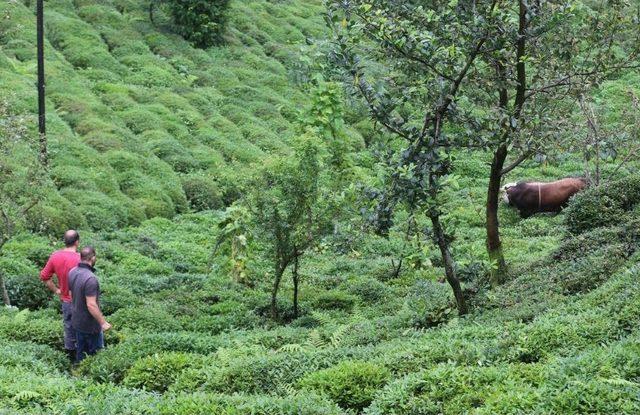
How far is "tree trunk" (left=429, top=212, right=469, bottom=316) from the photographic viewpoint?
1242 cm

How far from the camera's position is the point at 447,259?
12.7 meters

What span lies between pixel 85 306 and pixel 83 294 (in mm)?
186

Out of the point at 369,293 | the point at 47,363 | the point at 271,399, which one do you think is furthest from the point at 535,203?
the point at 271,399

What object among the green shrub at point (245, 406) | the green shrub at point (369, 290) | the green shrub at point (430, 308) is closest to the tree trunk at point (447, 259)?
the green shrub at point (430, 308)

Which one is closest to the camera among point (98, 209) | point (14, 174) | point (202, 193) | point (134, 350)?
point (134, 350)

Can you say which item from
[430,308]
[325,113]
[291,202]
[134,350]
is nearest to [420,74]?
[430,308]

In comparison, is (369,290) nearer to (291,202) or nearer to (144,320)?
(291,202)

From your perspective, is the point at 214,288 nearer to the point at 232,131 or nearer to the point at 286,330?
the point at 286,330

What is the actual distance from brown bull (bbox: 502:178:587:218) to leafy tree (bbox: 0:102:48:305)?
15016 mm

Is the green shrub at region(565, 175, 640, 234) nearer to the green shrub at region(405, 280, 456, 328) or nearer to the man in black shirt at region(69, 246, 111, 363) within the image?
the green shrub at region(405, 280, 456, 328)

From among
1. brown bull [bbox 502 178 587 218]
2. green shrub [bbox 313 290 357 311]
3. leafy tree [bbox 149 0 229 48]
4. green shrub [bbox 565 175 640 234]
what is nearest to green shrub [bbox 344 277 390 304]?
green shrub [bbox 313 290 357 311]

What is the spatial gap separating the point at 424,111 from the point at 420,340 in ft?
12.1

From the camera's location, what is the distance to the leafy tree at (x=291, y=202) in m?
16.0

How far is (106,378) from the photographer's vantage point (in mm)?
11430
